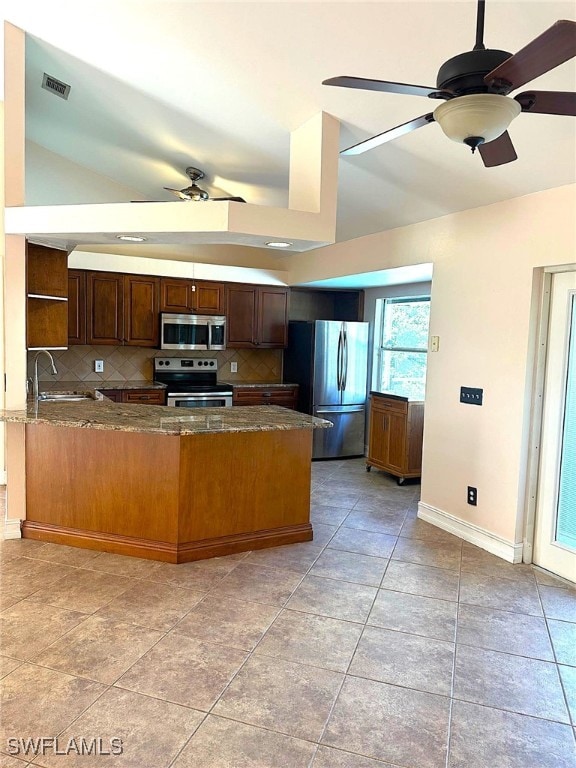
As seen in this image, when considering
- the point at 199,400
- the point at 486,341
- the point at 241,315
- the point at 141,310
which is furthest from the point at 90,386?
the point at 486,341

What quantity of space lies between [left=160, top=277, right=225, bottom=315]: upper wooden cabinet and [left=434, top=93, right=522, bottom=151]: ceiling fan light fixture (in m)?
4.64

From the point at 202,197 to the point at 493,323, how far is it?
9.54 ft

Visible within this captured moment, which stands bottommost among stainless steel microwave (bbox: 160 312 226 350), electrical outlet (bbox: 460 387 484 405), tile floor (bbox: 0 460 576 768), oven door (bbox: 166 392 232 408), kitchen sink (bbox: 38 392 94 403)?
tile floor (bbox: 0 460 576 768)

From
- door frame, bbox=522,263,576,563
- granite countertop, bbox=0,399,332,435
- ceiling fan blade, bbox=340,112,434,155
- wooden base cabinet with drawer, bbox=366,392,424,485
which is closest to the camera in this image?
ceiling fan blade, bbox=340,112,434,155

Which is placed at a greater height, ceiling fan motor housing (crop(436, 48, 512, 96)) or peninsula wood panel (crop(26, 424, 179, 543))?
ceiling fan motor housing (crop(436, 48, 512, 96))

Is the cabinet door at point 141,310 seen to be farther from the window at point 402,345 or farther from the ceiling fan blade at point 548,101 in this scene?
the ceiling fan blade at point 548,101

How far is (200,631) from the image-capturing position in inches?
101

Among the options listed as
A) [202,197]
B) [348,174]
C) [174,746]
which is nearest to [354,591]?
[174,746]

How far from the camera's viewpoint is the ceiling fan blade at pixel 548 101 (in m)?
1.67

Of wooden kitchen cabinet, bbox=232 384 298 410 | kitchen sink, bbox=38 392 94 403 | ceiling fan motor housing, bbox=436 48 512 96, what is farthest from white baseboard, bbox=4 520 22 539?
ceiling fan motor housing, bbox=436 48 512 96

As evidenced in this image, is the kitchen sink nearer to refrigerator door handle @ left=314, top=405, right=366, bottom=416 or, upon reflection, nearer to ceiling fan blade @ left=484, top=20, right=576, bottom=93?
refrigerator door handle @ left=314, top=405, right=366, bottom=416

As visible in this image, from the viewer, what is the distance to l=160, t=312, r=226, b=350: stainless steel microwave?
5898 millimetres

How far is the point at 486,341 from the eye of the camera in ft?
12.1

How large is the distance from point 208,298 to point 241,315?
1.49ft
